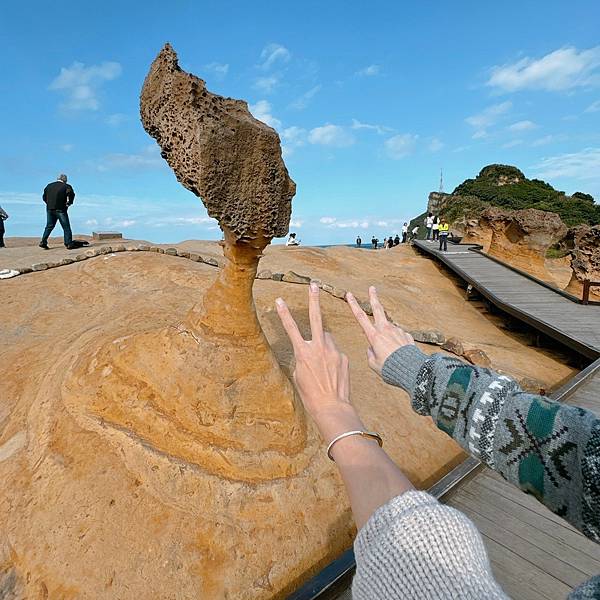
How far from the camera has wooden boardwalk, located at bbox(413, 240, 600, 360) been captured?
22.2 feet

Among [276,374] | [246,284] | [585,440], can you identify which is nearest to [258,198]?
[246,284]

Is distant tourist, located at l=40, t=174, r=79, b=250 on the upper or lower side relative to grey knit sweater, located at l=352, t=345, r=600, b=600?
upper

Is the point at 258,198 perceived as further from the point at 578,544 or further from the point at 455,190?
the point at 455,190

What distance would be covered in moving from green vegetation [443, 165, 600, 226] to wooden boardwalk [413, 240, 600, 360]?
12924 mm

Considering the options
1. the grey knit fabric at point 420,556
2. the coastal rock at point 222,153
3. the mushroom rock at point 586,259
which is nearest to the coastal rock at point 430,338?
the coastal rock at point 222,153

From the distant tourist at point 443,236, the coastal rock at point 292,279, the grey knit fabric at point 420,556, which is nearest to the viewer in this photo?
the grey knit fabric at point 420,556

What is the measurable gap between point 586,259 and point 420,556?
14.5 metres

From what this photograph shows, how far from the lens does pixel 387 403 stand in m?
4.41

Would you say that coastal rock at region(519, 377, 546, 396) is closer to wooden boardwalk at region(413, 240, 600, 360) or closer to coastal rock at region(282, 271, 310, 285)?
wooden boardwalk at region(413, 240, 600, 360)

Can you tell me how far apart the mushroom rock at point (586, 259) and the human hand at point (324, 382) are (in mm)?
13410

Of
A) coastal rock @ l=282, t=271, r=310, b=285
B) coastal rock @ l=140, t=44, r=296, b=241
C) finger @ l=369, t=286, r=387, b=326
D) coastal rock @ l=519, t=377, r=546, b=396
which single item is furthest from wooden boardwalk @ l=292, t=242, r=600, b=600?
coastal rock @ l=282, t=271, r=310, b=285

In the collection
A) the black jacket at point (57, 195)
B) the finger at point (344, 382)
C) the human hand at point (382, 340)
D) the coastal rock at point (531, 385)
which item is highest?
the black jacket at point (57, 195)

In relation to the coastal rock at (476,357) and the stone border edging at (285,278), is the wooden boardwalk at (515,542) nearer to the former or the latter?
the coastal rock at (476,357)

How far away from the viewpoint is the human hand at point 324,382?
2.86 feet
